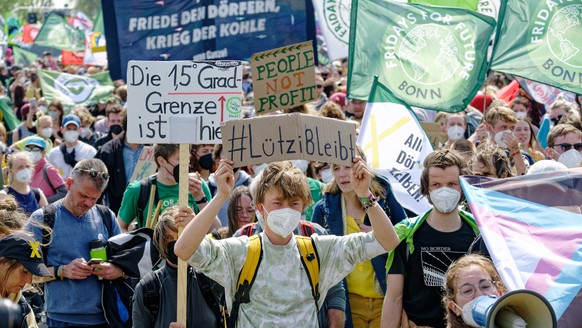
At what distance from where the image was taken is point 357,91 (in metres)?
9.20

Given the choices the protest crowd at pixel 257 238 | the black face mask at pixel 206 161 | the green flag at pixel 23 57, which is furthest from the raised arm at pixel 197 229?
the green flag at pixel 23 57

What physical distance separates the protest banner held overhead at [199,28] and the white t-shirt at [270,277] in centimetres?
695

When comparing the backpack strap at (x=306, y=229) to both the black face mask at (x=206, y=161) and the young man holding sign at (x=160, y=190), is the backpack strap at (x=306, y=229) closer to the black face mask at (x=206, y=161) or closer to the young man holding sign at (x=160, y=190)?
the young man holding sign at (x=160, y=190)

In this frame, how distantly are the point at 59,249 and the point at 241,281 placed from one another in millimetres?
2302

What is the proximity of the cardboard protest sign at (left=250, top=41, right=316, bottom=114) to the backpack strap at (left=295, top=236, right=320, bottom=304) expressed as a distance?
2.52m

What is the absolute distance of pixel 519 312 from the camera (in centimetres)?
392

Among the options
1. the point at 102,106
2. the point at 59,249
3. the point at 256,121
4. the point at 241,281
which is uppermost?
the point at 256,121

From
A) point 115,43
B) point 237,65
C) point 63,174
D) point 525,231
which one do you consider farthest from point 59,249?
point 115,43

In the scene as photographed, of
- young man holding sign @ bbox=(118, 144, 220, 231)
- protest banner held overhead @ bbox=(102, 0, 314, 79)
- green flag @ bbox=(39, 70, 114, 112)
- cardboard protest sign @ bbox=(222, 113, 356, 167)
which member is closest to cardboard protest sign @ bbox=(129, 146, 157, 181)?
young man holding sign @ bbox=(118, 144, 220, 231)

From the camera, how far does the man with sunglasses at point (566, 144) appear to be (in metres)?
7.89

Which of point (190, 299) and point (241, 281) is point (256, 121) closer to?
point (241, 281)

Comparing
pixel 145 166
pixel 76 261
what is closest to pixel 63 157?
pixel 145 166

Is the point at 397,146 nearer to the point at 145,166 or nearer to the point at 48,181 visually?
the point at 145,166

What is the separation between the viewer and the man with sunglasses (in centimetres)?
789
